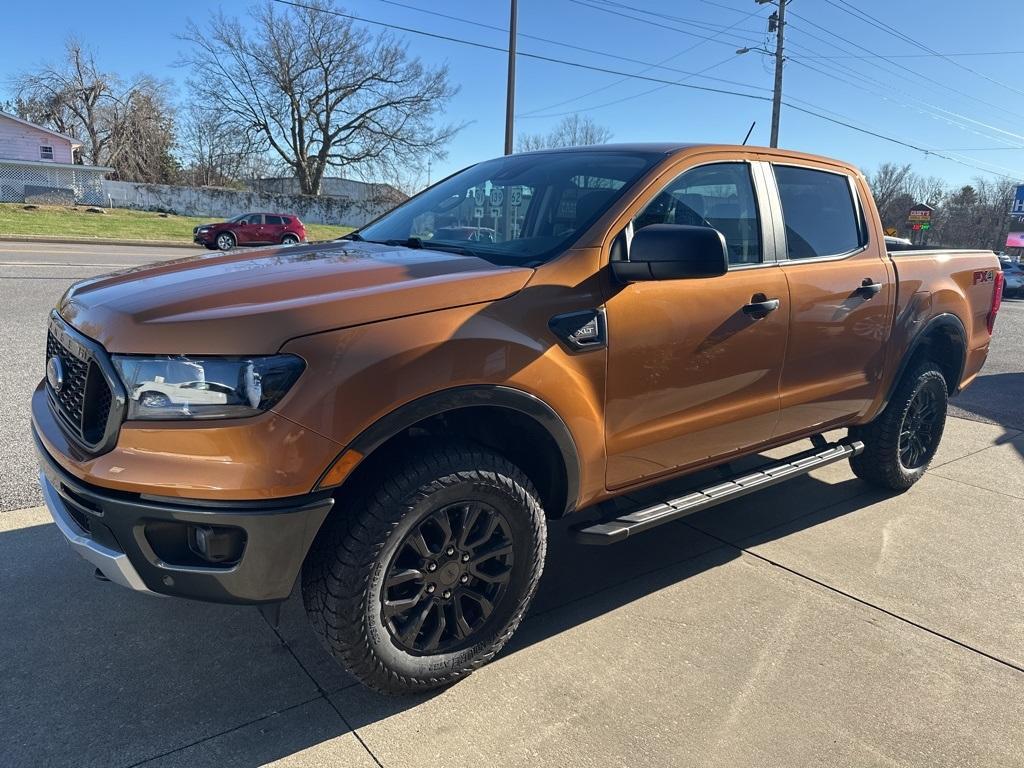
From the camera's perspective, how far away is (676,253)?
2.60 metres

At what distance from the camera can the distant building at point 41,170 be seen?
3900cm

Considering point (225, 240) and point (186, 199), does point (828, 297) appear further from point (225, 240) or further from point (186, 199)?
point (186, 199)

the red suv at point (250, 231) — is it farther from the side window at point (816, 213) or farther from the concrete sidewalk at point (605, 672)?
the concrete sidewalk at point (605, 672)

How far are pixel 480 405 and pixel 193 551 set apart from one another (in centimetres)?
96

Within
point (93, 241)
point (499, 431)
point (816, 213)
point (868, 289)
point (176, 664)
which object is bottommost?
point (176, 664)

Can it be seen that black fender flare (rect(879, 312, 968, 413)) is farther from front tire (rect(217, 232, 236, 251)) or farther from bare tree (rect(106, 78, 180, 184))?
bare tree (rect(106, 78, 180, 184))

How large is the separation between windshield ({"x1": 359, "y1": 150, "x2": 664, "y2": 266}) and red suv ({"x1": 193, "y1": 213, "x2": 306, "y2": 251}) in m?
25.2

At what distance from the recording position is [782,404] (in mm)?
3555

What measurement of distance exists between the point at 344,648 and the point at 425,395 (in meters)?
0.84

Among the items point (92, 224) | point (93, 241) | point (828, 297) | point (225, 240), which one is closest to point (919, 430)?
point (828, 297)

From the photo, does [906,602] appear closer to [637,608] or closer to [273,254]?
[637,608]

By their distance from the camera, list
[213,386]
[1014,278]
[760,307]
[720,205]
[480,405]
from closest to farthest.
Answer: [213,386]
[480,405]
[760,307]
[720,205]
[1014,278]

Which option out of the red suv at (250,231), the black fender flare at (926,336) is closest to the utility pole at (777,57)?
the red suv at (250,231)

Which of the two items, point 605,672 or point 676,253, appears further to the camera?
point 605,672
